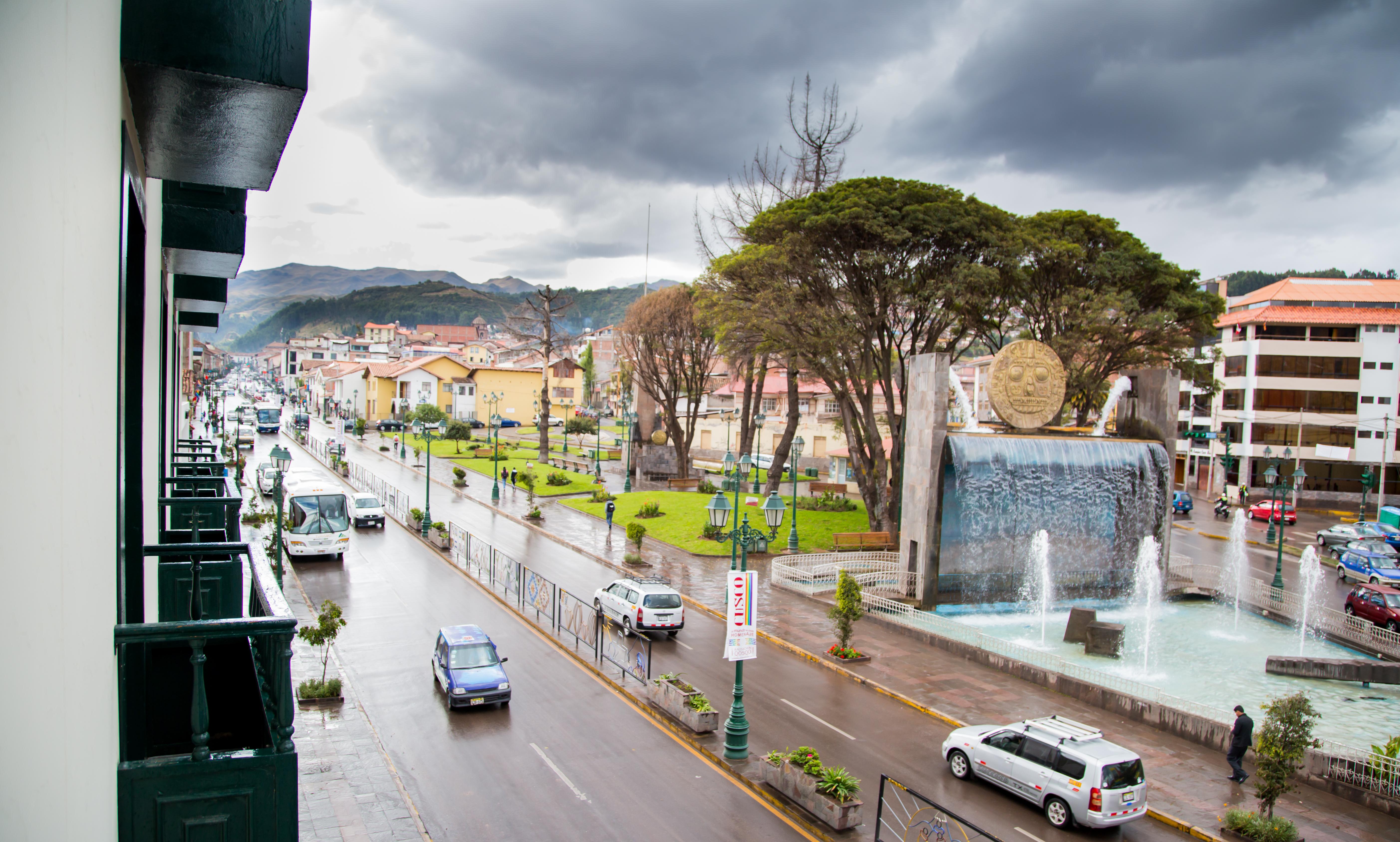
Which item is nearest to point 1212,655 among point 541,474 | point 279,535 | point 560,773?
point 560,773

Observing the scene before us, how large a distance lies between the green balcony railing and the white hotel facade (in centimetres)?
6357

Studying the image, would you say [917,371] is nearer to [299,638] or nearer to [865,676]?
[865,676]

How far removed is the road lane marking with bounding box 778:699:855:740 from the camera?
52.0 ft

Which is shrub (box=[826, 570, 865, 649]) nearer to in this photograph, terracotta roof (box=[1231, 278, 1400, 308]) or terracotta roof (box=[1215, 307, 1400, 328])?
terracotta roof (box=[1215, 307, 1400, 328])

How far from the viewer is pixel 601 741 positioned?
14.8 meters

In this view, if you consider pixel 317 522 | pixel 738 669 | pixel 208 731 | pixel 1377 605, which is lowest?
pixel 1377 605

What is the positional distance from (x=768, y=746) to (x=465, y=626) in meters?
6.94

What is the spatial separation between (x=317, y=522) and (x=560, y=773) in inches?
725

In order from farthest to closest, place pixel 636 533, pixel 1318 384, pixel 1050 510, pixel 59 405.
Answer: pixel 1318 384 < pixel 636 533 < pixel 1050 510 < pixel 59 405

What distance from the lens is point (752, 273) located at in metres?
32.7

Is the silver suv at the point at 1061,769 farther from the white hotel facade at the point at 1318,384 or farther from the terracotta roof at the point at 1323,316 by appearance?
the terracotta roof at the point at 1323,316

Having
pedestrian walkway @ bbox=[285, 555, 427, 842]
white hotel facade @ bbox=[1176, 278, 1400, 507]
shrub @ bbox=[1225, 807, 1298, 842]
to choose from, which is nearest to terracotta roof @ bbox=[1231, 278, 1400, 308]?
white hotel facade @ bbox=[1176, 278, 1400, 507]

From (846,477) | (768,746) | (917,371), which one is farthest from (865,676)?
(846,477)

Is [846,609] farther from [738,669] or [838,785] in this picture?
[838,785]
